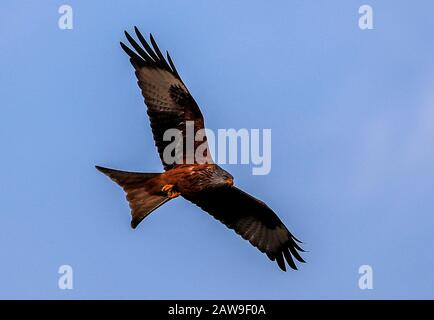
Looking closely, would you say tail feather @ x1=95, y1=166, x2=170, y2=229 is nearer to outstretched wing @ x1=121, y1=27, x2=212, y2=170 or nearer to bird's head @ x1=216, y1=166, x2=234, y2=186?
outstretched wing @ x1=121, y1=27, x2=212, y2=170

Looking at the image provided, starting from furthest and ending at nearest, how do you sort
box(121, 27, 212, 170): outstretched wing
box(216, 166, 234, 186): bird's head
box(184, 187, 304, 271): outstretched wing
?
box(184, 187, 304, 271): outstretched wing, box(121, 27, 212, 170): outstretched wing, box(216, 166, 234, 186): bird's head

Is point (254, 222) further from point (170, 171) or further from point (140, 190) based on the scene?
point (140, 190)

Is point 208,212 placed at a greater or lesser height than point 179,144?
lesser

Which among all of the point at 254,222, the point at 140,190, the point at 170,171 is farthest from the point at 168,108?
the point at 254,222

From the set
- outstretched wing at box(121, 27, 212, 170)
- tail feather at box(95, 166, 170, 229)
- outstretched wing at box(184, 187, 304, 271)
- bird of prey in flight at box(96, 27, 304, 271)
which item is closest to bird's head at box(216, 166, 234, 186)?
bird of prey in flight at box(96, 27, 304, 271)

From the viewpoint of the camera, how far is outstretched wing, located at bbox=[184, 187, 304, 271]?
12.5 meters

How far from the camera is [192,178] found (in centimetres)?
1138

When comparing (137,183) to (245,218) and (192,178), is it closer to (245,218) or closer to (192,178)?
(192,178)

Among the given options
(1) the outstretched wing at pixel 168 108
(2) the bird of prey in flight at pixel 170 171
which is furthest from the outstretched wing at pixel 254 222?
(1) the outstretched wing at pixel 168 108

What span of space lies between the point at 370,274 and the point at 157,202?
2.75 meters

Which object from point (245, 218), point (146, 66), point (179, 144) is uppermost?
point (146, 66)
